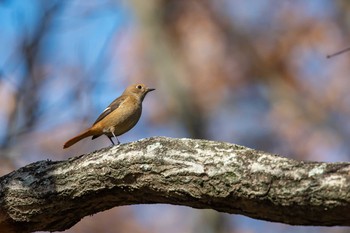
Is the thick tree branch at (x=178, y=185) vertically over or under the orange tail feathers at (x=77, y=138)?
under

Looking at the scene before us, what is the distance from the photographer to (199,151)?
331 centimetres

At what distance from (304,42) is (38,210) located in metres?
9.40

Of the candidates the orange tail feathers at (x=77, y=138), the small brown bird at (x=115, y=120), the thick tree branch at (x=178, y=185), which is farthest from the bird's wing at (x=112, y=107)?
the thick tree branch at (x=178, y=185)

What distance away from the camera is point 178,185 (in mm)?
3252

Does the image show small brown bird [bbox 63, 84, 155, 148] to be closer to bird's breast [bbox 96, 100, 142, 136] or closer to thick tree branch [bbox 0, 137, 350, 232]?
bird's breast [bbox 96, 100, 142, 136]

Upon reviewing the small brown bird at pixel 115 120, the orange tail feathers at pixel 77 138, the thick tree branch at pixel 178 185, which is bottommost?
the thick tree branch at pixel 178 185

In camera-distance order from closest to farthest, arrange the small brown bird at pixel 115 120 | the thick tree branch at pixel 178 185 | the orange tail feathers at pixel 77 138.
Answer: the thick tree branch at pixel 178 185
the orange tail feathers at pixel 77 138
the small brown bird at pixel 115 120

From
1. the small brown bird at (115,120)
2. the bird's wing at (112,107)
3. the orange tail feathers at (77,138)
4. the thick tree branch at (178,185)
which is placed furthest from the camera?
the bird's wing at (112,107)

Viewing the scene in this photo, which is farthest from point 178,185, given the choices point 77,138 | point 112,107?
point 112,107

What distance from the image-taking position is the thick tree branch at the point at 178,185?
2.98 m

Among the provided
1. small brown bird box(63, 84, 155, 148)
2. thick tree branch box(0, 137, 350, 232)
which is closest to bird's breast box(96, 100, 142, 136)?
small brown bird box(63, 84, 155, 148)

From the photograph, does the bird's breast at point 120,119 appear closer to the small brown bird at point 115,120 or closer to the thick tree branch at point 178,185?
the small brown bird at point 115,120

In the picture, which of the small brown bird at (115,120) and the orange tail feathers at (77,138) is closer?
the orange tail feathers at (77,138)

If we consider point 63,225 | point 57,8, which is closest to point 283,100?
point 57,8
